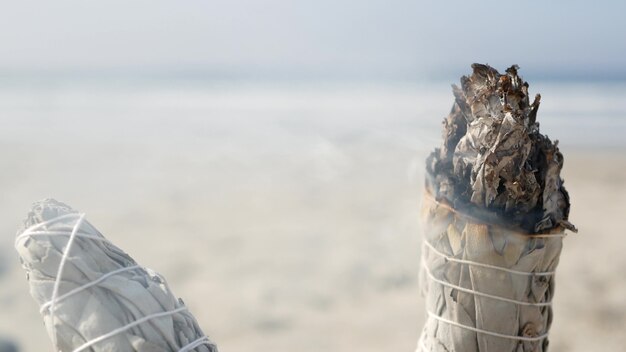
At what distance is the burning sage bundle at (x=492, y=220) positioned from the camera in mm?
1910

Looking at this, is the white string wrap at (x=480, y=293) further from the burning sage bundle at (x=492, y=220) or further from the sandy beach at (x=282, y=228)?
the sandy beach at (x=282, y=228)

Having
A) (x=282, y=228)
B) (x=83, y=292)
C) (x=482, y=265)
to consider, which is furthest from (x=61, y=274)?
(x=282, y=228)

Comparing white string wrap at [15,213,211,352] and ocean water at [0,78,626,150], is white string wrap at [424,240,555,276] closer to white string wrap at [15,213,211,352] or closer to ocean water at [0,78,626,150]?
white string wrap at [15,213,211,352]

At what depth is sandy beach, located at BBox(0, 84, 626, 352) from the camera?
665 centimetres

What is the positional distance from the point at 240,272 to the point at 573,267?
300cm

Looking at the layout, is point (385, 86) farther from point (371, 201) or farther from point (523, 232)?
point (523, 232)

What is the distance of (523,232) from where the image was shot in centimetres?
198

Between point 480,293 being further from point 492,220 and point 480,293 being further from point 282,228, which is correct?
point 282,228

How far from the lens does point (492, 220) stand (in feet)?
6.46

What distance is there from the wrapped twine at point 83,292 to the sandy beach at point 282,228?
1966mm

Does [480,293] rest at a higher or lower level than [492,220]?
lower

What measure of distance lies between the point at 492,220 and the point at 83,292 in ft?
2.96

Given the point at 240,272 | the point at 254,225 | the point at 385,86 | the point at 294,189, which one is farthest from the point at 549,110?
the point at 240,272

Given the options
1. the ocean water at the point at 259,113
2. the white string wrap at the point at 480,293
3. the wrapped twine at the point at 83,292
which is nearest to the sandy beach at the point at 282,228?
the ocean water at the point at 259,113
